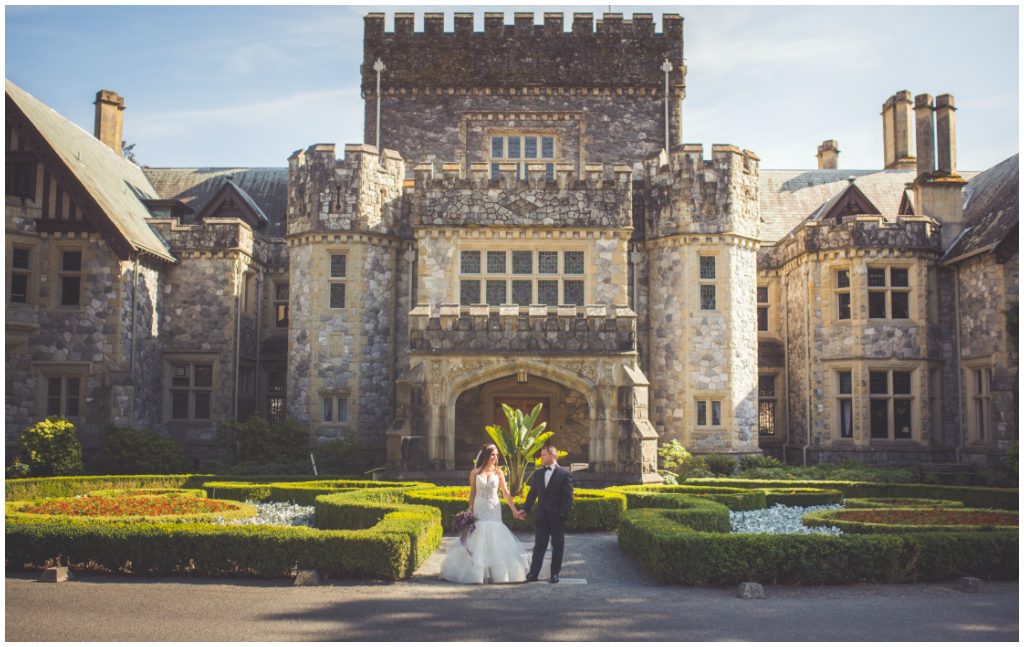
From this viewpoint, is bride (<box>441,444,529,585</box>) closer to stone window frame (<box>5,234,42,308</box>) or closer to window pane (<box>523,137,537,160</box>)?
stone window frame (<box>5,234,42,308</box>)

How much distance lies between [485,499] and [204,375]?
17.0 metres

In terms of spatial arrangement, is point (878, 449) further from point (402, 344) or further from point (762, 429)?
point (402, 344)

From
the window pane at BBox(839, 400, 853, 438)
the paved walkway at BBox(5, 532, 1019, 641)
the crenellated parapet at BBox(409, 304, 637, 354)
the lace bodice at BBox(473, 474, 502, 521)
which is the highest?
the crenellated parapet at BBox(409, 304, 637, 354)

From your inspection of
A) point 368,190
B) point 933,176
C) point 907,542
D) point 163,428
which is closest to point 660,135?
point 933,176

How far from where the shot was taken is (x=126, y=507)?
581 inches

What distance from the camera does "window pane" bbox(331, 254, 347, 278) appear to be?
82.8 ft

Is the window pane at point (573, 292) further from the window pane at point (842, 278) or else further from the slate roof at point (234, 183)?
the slate roof at point (234, 183)

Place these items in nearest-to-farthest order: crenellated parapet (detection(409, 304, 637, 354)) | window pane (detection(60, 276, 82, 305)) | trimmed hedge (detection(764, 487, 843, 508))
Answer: trimmed hedge (detection(764, 487, 843, 508))
crenellated parapet (detection(409, 304, 637, 354))
window pane (detection(60, 276, 82, 305))

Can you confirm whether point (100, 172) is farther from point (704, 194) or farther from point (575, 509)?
point (575, 509)

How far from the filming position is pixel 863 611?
9453mm

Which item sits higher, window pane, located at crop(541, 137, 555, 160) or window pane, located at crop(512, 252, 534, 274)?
window pane, located at crop(541, 137, 555, 160)

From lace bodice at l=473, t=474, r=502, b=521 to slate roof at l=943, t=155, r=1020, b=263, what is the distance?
16.5 metres

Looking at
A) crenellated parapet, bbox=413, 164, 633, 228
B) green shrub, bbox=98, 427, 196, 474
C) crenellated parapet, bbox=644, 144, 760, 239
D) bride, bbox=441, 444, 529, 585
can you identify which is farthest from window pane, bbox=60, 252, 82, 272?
bride, bbox=441, 444, 529, 585

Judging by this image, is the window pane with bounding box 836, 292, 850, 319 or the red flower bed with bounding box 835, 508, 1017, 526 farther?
the window pane with bounding box 836, 292, 850, 319
